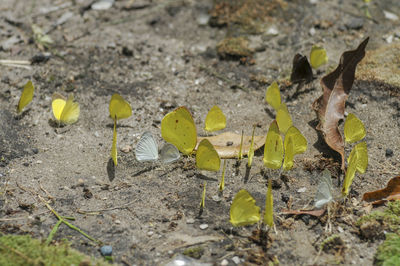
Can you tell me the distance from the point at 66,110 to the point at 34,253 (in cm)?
162

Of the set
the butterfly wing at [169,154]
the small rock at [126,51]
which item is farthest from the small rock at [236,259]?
the small rock at [126,51]

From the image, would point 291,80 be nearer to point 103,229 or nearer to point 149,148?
point 149,148

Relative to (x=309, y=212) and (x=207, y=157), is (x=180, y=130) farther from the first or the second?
(x=309, y=212)

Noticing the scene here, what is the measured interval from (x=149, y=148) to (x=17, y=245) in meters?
1.18

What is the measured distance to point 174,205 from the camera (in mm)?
3000

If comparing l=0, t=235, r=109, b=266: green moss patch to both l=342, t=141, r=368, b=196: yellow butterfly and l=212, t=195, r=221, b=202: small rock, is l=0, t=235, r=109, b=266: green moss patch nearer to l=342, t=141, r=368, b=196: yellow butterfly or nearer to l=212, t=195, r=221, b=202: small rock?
l=212, t=195, r=221, b=202: small rock

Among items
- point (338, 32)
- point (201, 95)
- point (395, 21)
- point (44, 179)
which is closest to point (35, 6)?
point (201, 95)

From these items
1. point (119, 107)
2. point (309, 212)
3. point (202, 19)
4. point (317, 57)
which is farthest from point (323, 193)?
point (202, 19)

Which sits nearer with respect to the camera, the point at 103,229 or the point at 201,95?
the point at 103,229

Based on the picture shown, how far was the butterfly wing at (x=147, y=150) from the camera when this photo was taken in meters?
3.39

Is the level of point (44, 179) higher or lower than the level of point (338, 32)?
lower

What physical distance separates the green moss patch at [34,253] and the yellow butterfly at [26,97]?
1622 mm

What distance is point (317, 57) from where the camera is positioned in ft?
14.1

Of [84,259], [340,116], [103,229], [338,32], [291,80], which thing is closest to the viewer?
[84,259]
